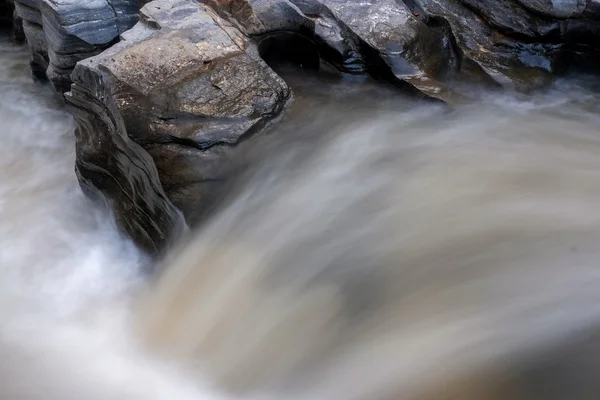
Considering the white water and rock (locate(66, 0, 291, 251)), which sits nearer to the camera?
the white water

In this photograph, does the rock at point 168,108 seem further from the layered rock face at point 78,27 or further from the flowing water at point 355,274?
the layered rock face at point 78,27

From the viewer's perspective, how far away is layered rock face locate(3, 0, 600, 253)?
3406 millimetres

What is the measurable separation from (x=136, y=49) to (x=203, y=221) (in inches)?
47.0

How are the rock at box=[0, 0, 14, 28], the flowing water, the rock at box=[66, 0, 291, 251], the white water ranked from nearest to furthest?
the flowing water, the white water, the rock at box=[66, 0, 291, 251], the rock at box=[0, 0, 14, 28]

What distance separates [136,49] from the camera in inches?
145

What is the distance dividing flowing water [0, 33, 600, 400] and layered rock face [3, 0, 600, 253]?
202mm

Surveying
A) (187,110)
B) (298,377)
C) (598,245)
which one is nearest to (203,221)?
(187,110)

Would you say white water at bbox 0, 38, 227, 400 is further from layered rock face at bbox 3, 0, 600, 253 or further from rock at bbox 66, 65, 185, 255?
layered rock face at bbox 3, 0, 600, 253

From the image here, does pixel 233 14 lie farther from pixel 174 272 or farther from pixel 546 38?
pixel 546 38

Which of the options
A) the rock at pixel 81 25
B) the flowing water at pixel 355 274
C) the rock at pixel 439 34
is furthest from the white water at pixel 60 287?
the rock at pixel 439 34

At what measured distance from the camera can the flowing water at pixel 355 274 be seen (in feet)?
8.09

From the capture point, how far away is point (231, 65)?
12.1ft

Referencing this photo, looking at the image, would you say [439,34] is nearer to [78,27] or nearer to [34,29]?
[78,27]

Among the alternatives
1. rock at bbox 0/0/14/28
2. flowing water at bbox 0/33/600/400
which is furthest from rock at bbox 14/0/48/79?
flowing water at bbox 0/33/600/400
